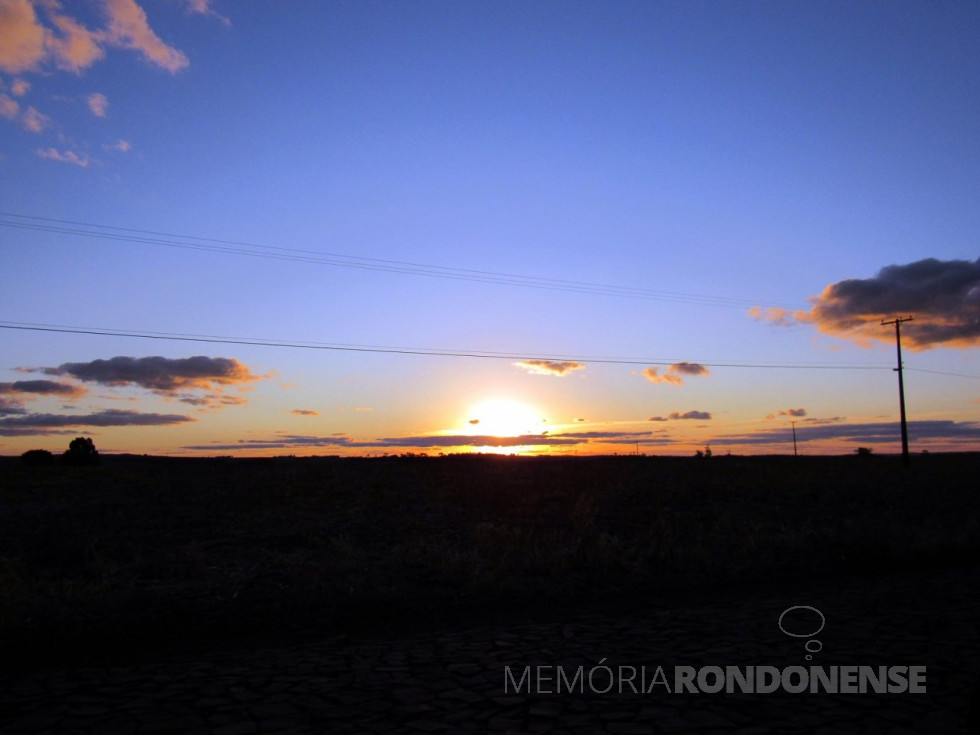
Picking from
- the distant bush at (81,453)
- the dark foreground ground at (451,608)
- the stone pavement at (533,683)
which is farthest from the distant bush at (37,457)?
the stone pavement at (533,683)

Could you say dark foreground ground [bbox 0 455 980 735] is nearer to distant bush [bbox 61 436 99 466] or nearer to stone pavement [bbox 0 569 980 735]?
stone pavement [bbox 0 569 980 735]

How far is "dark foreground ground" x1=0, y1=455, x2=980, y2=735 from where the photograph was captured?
21.0 ft

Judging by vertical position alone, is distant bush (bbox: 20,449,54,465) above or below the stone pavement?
above

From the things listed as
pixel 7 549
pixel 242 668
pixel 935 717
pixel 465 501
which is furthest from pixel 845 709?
pixel 465 501

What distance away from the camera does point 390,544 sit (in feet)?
57.5

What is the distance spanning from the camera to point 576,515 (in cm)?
2192

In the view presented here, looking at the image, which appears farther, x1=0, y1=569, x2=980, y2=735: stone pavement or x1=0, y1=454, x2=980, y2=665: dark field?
x1=0, y1=454, x2=980, y2=665: dark field

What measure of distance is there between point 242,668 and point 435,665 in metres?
2.17

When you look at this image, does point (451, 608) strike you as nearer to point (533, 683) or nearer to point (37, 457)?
point (533, 683)

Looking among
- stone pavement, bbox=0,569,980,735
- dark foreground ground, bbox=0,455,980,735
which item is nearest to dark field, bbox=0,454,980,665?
dark foreground ground, bbox=0,455,980,735

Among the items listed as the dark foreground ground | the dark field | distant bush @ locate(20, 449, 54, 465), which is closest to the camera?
the dark foreground ground

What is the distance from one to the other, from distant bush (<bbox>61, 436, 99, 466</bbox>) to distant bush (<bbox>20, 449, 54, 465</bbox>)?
69cm

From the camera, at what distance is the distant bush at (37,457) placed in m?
36.3

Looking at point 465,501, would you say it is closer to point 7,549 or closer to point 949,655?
point 7,549
